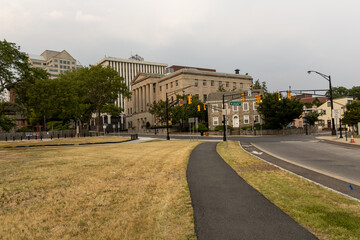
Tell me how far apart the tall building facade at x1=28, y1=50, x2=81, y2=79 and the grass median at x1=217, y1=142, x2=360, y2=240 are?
491 ft

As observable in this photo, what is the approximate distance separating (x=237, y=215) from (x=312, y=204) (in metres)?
2.03

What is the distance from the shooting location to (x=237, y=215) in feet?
17.6

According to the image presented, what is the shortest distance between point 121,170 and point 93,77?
52.3m

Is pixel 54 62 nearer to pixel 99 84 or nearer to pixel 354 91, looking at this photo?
pixel 99 84

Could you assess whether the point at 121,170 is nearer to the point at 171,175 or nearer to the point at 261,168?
the point at 171,175

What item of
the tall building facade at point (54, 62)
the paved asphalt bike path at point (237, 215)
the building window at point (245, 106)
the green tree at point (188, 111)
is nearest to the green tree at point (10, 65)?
the paved asphalt bike path at point (237, 215)

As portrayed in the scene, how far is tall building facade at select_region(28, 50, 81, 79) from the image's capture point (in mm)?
138375

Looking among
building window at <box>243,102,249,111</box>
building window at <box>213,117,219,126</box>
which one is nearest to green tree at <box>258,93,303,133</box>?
building window at <box>243,102,249,111</box>

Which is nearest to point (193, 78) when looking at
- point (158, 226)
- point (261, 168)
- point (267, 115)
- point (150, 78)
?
point (150, 78)

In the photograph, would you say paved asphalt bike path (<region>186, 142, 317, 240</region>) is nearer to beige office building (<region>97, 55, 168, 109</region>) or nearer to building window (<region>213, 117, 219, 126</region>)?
building window (<region>213, 117, 219, 126</region>)

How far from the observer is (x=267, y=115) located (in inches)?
2106

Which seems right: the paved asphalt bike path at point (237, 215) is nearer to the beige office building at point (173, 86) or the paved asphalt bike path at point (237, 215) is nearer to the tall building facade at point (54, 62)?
the beige office building at point (173, 86)

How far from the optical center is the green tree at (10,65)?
2597cm

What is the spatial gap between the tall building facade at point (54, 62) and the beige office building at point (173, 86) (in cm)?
6150
